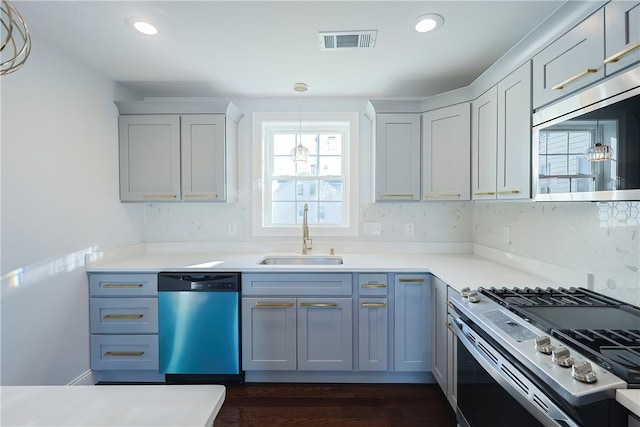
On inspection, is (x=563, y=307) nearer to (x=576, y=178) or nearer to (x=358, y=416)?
(x=576, y=178)

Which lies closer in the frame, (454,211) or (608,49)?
(608,49)

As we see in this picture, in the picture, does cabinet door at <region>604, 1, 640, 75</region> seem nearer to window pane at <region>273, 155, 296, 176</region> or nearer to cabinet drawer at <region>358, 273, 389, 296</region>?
cabinet drawer at <region>358, 273, 389, 296</region>

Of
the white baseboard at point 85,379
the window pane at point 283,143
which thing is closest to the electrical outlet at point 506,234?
the window pane at point 283,143

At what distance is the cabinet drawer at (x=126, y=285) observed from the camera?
225 centimetres

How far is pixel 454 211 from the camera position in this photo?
2879 mm

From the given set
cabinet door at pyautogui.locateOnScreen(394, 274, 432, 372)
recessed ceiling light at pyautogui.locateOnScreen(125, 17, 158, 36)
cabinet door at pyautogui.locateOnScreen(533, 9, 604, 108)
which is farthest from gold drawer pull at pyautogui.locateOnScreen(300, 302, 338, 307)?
recessed ceiling light at pyautogui.locateOnScreen(125, 17, 158, 36)

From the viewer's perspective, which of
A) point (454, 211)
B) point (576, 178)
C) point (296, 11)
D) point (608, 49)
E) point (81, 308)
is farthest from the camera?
point (454, 211)

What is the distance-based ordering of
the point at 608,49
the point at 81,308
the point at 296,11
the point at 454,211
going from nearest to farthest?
the point at 608,49 → the point at 296,11 → the point at 81,308 → the point at 454,211

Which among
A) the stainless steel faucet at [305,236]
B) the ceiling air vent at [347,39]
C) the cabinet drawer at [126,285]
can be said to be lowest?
the cabinet drawer at [126,285]

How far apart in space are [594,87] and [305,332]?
83.2 inches

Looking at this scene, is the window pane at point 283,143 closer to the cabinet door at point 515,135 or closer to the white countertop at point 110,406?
the cabinet door at point 515,135

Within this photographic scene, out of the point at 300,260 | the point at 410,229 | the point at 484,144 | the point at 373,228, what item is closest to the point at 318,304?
the point at 300,260

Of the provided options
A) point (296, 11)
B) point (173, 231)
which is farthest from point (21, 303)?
point (296, 11)

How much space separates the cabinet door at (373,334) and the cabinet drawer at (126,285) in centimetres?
156
